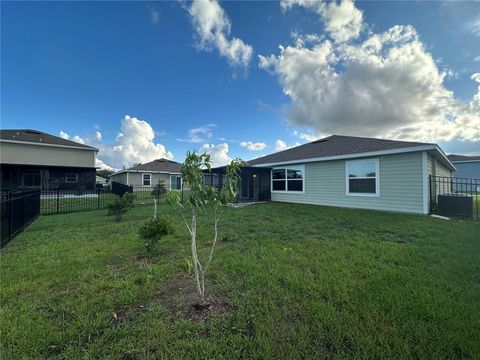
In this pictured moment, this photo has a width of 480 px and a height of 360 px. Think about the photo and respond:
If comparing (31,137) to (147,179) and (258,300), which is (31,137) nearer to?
(147,179)

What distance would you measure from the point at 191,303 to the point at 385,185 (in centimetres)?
990

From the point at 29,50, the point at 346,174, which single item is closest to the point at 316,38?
the point at 346,174

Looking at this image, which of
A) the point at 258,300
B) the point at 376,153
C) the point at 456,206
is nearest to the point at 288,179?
the point at 376,153

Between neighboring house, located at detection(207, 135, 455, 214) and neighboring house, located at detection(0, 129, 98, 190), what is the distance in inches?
600

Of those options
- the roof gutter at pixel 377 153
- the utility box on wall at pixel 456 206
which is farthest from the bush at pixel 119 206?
the utility box on wall at pixel 456 206

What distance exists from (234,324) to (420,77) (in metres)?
13.5

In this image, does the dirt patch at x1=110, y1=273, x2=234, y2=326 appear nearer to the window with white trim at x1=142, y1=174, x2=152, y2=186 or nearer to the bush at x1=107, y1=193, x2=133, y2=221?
the bush at x1=107, y1=193, x2=133, y2=221

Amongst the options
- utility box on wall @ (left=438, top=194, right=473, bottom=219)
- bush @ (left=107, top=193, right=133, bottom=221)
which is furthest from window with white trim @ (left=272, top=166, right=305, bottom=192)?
bush @ (left=107, top=193, right=133, bottom=221)

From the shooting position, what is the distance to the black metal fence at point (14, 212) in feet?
16.4

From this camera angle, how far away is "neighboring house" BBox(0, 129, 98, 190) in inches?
698

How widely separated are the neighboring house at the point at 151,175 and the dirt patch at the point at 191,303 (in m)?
25.2

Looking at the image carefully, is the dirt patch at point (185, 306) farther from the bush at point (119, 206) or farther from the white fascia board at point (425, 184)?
the white fascia board at point (425, 184)

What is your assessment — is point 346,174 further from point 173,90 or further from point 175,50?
point 173,90

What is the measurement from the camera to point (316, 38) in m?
9.58
